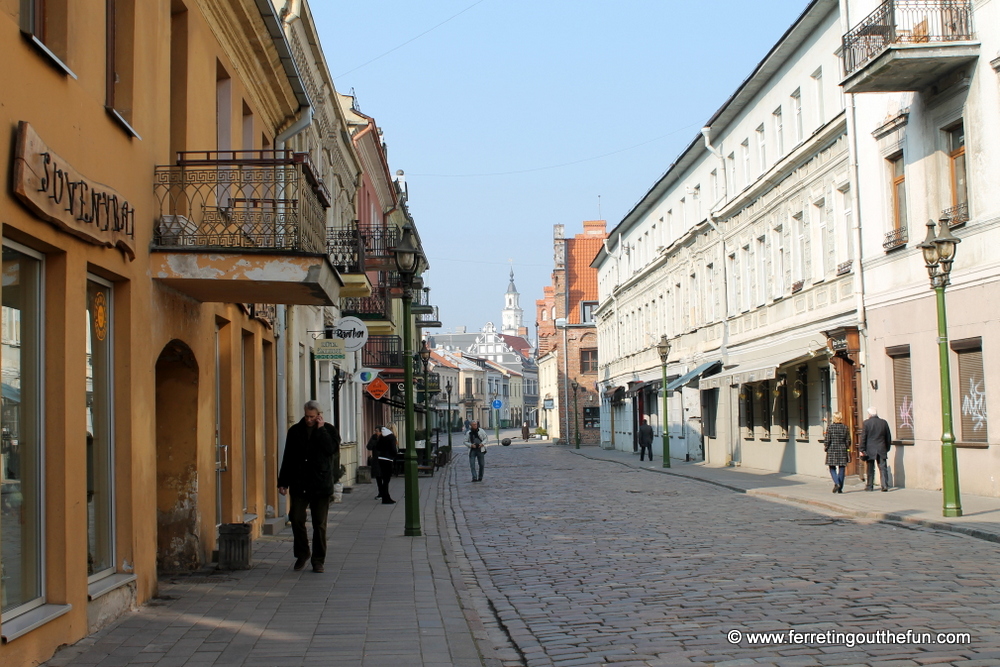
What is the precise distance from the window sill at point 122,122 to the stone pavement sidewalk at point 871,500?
33.3ft

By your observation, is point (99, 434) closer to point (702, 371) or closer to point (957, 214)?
point (957, 214)

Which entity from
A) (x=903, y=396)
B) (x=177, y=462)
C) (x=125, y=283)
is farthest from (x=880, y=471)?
(x=125, y=283)

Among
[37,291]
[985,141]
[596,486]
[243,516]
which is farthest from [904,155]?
[37,291]

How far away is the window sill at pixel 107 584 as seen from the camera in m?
7.77

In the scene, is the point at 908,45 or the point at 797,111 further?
the point at 797,111

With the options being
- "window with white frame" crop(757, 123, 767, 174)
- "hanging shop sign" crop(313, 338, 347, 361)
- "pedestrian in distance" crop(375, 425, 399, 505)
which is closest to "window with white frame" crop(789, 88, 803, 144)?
"window with white frame" crop(757, 123, 767, 174)

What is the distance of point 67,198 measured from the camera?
7.17 m

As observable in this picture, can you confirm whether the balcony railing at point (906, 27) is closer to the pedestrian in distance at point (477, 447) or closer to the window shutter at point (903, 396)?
the window shutter at point (903, 396)

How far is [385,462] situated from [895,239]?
10.7m

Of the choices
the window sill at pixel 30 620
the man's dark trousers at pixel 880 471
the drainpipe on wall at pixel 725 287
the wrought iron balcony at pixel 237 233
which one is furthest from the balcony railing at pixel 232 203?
the drainpipe on wall at pixel 725 287

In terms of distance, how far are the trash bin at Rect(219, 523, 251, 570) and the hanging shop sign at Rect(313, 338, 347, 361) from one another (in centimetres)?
836

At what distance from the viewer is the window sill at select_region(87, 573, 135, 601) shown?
7773mm

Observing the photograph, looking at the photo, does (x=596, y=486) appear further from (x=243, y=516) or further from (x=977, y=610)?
(x=977, y=610)

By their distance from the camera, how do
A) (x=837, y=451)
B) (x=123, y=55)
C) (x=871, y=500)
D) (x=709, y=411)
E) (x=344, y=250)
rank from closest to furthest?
(x=123, y=55)
(x=871, y=500)
(x=837, y=451)
(x=344, y=250)
(x=709, y=411)
